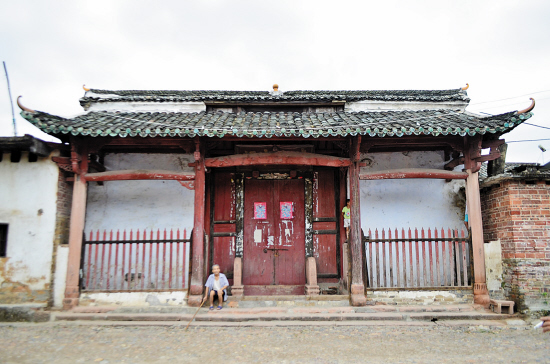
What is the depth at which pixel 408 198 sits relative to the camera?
8.39 metres

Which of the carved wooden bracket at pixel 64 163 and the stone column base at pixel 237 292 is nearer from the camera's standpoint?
the carved wooden bracket at pixel 64 163

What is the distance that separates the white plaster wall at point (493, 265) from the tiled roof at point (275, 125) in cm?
216

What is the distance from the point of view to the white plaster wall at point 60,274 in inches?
261

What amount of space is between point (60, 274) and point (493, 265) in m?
8.05

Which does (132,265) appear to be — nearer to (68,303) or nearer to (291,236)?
(68,303)

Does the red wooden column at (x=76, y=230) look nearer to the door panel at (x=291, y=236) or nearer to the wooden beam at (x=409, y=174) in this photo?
the door panel at (x=291, y=236)

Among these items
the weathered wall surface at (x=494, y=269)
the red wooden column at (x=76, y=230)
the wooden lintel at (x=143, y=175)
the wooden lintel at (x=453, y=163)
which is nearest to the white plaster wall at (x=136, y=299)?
the red wooden column at (x=76, y=230)

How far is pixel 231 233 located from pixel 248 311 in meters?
2.16

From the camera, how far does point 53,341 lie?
17.7 ft

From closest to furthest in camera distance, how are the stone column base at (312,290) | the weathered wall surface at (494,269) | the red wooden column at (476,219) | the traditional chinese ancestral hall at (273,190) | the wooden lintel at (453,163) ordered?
1. the red wooden column at (476,219)
2. the weathered wall surface at (494,269)
3. the traditional chinese ancestral hall at (273,190)
4. the stone column base at (312,290)
5. the wooden lintel at (453,163)

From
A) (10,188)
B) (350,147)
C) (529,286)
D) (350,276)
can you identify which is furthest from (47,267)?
(529,286)

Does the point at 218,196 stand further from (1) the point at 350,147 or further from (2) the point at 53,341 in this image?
(2) the point at 53,341

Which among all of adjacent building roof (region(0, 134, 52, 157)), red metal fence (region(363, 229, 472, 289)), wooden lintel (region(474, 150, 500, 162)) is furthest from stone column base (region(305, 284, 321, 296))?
adjacent building roof (region(0, 134, 52, 157))

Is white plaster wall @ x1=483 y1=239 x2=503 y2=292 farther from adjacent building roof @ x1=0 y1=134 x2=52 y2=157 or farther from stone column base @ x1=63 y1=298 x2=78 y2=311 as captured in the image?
adjacent building roof @ x1=0 y1=134 x2=52 y2=157
